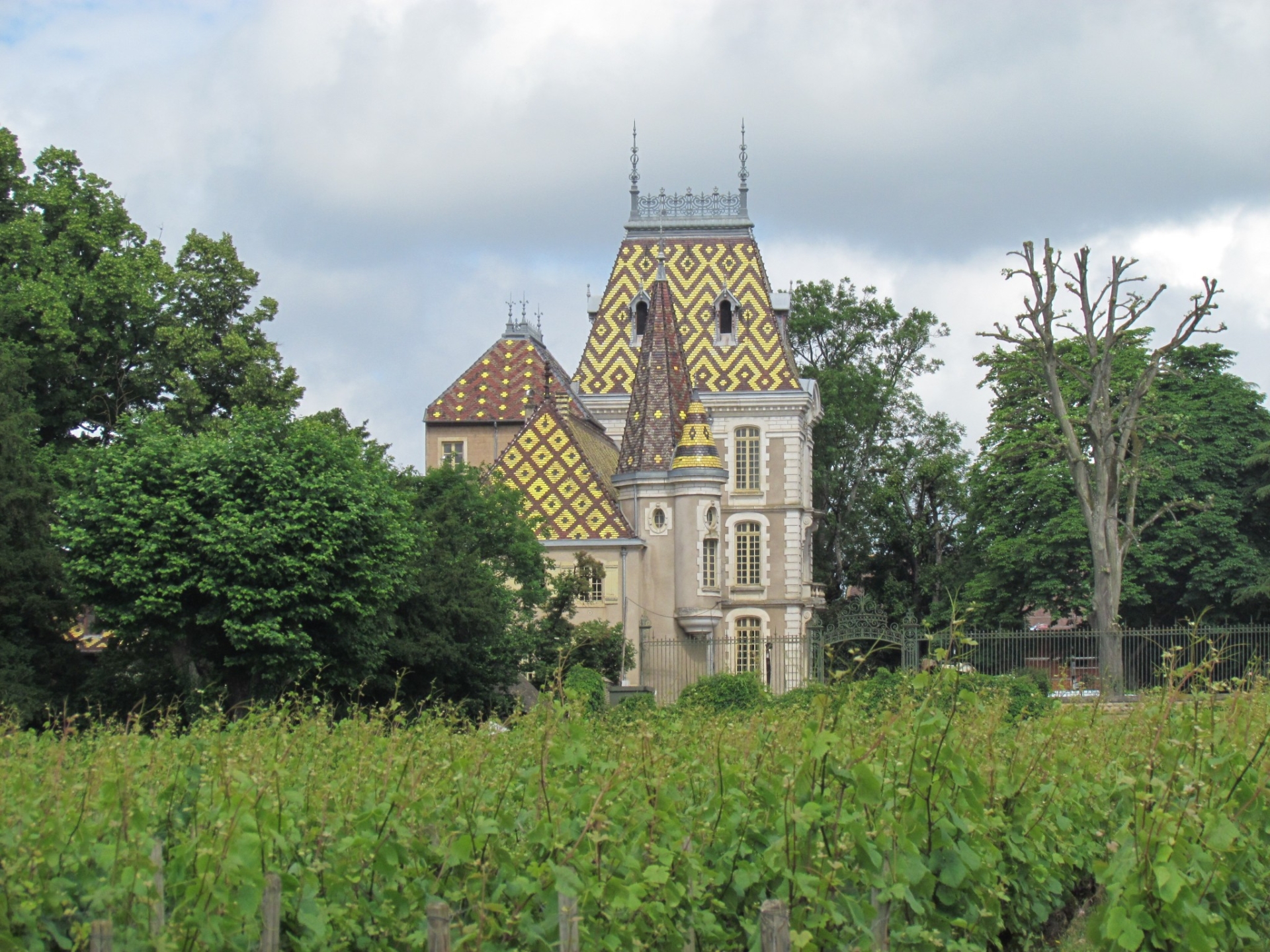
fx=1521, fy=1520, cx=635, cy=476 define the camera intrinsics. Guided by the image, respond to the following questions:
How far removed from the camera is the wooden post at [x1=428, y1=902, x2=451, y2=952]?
6039 mm

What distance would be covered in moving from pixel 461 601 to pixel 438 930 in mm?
25664

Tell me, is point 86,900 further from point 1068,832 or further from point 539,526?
point 539,526

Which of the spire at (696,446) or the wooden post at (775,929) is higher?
the spire at (696,446)

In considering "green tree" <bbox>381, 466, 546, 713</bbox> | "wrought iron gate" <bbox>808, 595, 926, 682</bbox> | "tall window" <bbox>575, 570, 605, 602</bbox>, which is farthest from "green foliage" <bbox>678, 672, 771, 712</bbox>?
"tall window" <bbox>575, 570, 605, 602</bbox>

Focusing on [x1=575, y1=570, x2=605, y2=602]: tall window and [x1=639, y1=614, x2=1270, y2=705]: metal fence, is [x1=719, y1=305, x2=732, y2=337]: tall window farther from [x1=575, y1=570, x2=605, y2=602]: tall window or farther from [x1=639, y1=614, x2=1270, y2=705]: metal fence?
[x1=575, y1=570, x2=605, y2=602]: tall window

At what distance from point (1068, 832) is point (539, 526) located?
110 feet

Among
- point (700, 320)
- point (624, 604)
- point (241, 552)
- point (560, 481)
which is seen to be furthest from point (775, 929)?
point (700, 320)

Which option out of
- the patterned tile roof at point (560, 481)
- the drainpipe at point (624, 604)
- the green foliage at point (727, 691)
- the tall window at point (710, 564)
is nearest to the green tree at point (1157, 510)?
the tall window at point (710, 564)

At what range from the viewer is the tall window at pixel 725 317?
53.2 m

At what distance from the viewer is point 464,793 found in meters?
7.80

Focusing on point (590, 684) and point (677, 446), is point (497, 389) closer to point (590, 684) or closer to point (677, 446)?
point (677, 446)

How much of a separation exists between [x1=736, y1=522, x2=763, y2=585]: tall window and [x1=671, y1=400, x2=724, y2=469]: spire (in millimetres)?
6442

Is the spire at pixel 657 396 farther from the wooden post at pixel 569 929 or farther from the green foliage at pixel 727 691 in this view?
the wooden post at pixel 569 929

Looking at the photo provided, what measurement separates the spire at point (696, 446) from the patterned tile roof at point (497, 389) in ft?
22.5
